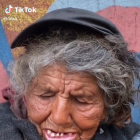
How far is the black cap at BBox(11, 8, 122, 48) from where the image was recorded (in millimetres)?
1646

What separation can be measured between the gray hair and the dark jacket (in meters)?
0.14

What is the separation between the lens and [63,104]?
65.9 inches

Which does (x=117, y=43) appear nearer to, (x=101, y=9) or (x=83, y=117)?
(x=83, y=117)

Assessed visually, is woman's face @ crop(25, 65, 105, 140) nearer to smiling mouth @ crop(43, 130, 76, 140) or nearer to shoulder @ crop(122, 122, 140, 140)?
smiling mouth @ crop(43, 130, 76, 140)

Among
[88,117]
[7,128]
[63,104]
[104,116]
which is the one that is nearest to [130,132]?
[104,116]

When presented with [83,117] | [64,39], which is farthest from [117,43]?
[83,117]

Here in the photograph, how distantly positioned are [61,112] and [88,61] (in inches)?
11.2

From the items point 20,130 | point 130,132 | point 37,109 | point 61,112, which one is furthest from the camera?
point 130,132

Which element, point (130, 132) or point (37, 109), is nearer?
point (37, 109)

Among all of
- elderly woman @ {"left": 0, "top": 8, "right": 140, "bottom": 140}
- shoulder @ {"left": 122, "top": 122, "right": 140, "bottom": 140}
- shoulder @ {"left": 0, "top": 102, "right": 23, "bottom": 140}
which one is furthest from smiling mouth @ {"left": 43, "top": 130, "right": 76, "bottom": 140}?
shoulder @ {"left": 122, "top": 122, "right": 140, "bottom": 140}

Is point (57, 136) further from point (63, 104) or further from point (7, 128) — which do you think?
point (7, 128)

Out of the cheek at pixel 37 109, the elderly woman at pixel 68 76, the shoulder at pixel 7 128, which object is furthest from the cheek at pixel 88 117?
the shoulder at pixel 7 128

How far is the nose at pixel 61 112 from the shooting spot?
166 cm

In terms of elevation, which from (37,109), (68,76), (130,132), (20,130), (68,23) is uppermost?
(68,23)
